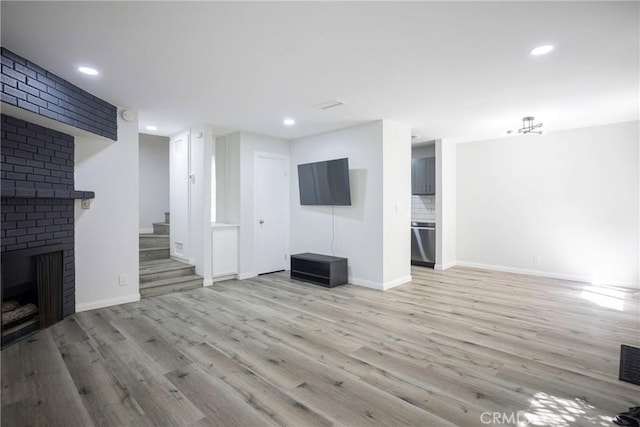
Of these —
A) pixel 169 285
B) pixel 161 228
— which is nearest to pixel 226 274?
pixel 169 285

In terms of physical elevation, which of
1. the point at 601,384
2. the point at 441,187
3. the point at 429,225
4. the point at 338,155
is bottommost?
the point at 601,384

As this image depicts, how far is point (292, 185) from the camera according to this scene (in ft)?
19.9

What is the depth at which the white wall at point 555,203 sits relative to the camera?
488cm

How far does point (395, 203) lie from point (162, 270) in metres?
3.75

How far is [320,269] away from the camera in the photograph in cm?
502

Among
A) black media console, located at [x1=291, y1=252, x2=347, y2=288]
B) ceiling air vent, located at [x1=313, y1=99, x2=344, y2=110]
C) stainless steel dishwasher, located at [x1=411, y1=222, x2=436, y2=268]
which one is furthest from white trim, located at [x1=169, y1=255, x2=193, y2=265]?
stainless steel dishwasher, located at [x1=411, y1=222, x2=436, y2=268]

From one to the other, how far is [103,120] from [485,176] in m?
6.37

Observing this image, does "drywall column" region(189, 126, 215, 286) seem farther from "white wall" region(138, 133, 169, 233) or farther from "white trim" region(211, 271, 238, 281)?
"white wall" region(138, 133, 169, 233)

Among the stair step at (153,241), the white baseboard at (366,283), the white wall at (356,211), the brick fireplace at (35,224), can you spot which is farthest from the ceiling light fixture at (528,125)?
the stair step at (153,241)

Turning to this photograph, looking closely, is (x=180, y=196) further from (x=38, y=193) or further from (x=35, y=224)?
(x=38, y=193)

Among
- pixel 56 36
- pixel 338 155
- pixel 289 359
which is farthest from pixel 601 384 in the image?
pixel 56 36

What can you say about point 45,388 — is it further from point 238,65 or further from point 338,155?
point 338,155

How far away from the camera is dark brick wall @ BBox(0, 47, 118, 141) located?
2.49 metres

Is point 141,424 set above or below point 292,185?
below
